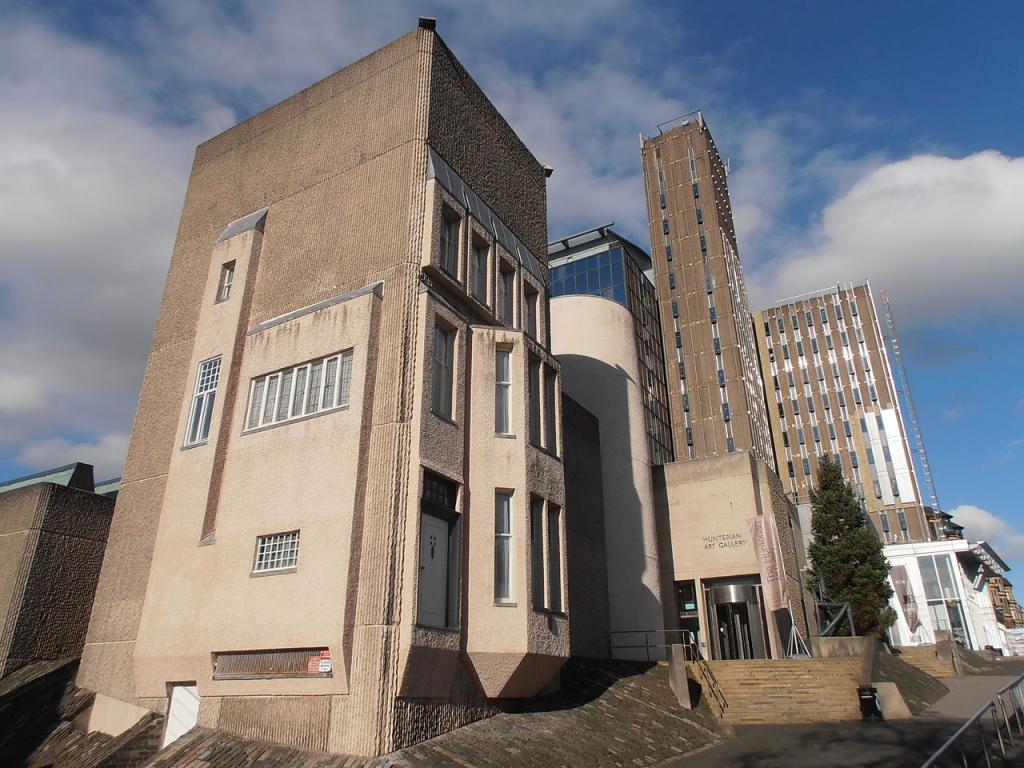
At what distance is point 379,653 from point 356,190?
1102 centimetres

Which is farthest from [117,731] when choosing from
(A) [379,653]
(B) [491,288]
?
(B) [491,288]

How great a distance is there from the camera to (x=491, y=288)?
62.3ft

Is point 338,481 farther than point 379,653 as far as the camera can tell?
Yes

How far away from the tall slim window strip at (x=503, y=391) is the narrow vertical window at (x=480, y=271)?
5.46 ft

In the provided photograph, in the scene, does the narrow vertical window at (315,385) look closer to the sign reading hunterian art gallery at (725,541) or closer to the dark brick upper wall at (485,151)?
the dark brick upper wall at (485,151)

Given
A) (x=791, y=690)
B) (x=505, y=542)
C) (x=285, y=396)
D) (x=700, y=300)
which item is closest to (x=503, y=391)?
(x=505, y=542)

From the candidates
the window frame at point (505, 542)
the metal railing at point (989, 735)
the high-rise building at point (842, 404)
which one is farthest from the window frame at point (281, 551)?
the high-rise building at point (842, 404)

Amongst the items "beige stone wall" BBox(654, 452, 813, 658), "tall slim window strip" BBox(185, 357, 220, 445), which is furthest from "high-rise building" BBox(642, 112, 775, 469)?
"tall slim window strip" BBox(185, 357, 220, 445)

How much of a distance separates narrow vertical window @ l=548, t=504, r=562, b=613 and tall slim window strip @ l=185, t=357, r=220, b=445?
8388mm

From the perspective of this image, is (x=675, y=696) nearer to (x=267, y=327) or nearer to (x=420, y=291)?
(x=420, y=291)

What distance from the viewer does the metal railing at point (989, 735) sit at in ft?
32.9

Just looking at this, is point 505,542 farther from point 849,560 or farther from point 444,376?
point 849,560

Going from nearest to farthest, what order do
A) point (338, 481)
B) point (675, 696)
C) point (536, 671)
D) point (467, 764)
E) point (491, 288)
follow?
point (467, 764) → point (338, 481) → point (536, 671) → point (491, 288) → point (675, 696)

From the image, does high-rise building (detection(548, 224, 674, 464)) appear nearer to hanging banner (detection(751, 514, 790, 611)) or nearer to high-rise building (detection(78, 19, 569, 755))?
hanging banner (detection(751, 514, 790, 611))
